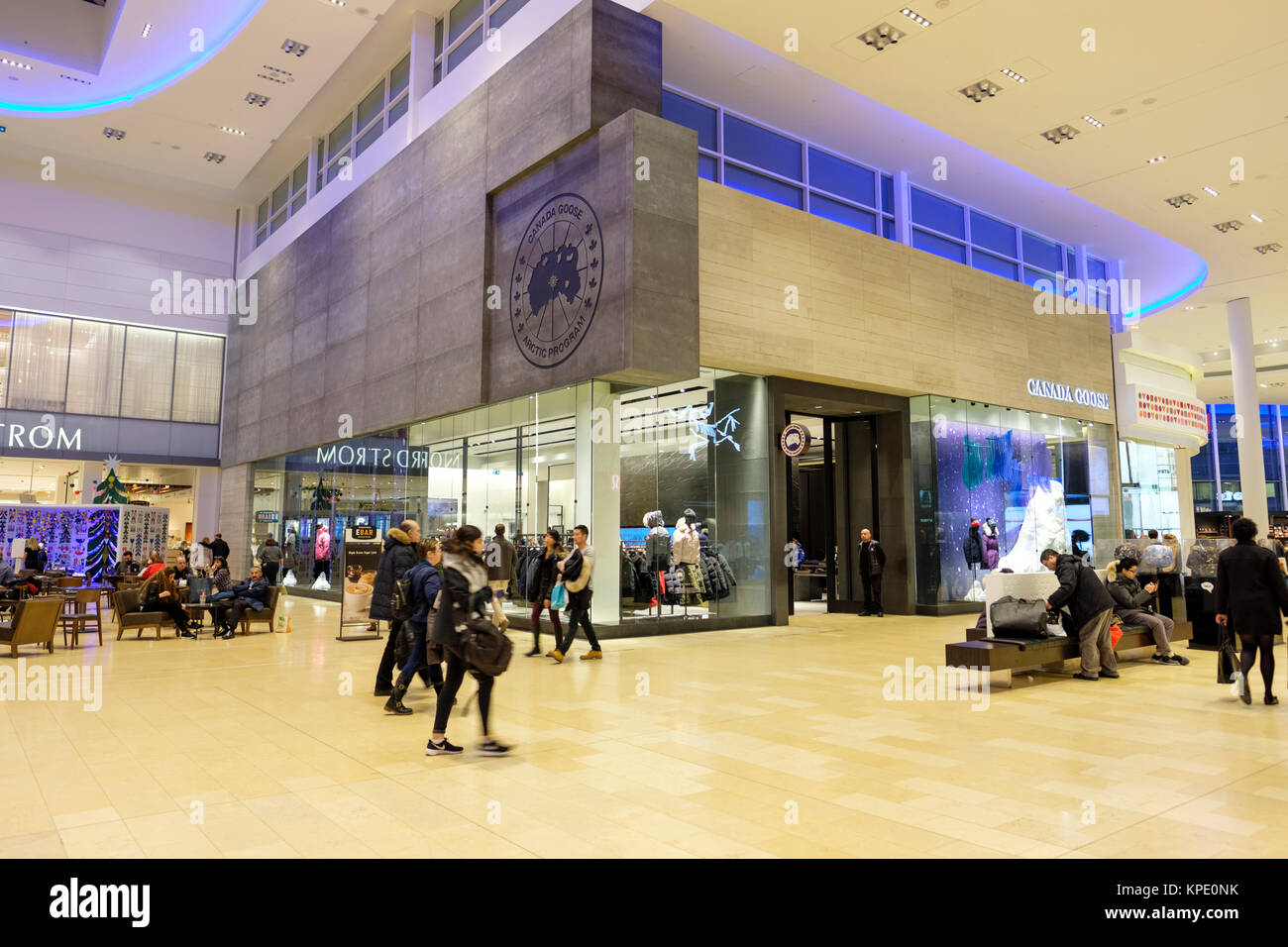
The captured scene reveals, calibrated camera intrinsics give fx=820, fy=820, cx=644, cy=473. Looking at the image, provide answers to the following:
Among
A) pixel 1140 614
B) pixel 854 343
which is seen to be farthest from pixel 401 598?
pixel 854 343

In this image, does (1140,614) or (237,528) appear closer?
(1140,614)

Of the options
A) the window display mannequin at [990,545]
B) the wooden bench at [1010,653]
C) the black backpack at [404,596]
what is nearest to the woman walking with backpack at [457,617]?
the black backpack at [404,596]

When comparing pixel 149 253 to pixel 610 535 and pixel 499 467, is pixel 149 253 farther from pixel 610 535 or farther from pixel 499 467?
pixel 610 535

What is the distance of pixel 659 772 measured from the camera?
4.71m

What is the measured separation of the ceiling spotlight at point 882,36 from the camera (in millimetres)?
10085

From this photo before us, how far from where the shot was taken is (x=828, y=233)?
14.2 metres

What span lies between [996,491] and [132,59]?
70.6ft

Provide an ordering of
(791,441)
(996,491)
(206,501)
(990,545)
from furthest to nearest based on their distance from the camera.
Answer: (206,501) → (996,491) → (990,545) → (791,441)

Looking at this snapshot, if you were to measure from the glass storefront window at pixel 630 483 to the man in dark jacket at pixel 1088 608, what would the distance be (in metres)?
5.76

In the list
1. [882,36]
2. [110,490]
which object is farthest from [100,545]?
[882,36]

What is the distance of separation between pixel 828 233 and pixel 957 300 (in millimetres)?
3775

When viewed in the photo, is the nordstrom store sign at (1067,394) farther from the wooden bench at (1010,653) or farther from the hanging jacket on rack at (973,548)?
the wooden bench at (1010,653)

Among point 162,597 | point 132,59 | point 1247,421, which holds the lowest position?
point 162,597

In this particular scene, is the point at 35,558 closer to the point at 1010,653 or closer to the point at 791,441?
the point at 791,441
